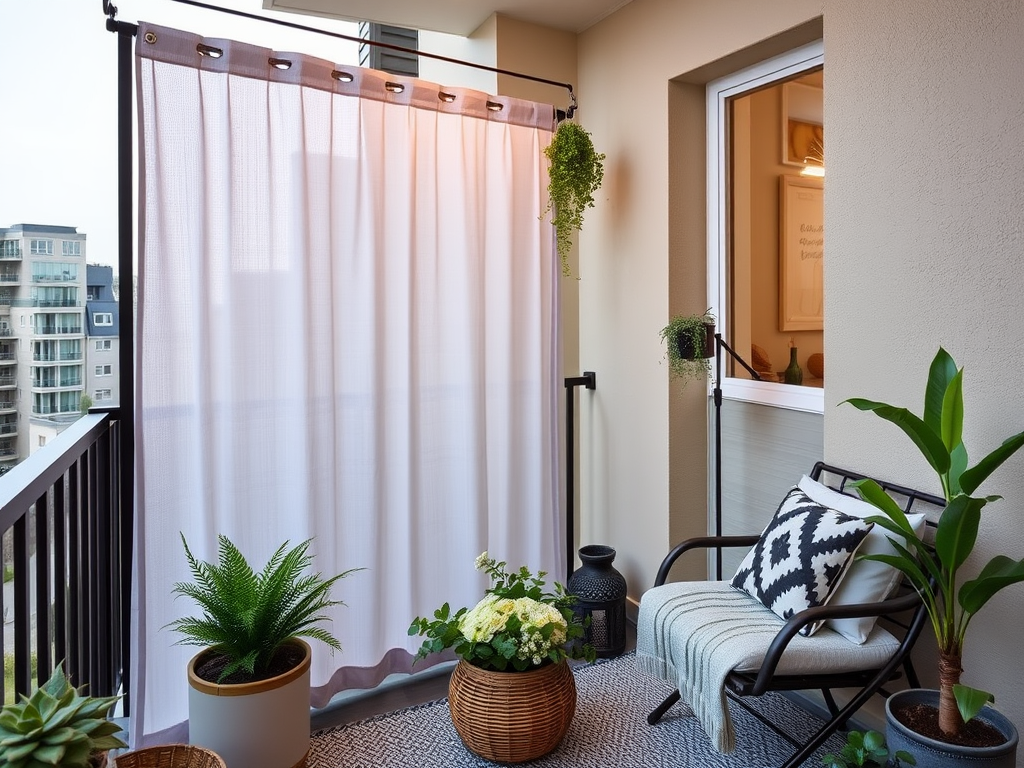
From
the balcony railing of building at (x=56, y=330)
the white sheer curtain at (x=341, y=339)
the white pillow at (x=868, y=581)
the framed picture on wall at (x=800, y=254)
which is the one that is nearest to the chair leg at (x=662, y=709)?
the white pillow at (x=868, y=581)

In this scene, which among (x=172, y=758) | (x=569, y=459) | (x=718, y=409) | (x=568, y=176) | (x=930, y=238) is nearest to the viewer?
(x=172, y=758)

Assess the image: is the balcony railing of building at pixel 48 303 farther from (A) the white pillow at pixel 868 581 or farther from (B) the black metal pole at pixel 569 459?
(A) the white pillow at pixel 868 581

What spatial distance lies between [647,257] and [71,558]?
89.0 inches

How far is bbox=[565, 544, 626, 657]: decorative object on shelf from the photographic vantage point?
284 centimetres

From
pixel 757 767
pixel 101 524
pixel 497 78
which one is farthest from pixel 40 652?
pixel 497 78

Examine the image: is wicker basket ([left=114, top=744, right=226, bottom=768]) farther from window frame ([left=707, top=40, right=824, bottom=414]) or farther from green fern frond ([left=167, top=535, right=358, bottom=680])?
window frame ([left=707, top=40, right=824, bottom=414])

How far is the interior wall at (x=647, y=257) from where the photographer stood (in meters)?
2.88

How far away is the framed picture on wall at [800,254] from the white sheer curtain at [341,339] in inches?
35.6

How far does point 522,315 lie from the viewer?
9.68 ft

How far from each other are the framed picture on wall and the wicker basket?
228 cm

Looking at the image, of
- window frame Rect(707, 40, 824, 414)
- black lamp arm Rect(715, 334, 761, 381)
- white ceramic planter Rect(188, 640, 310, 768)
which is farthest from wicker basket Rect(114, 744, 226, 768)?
window frame Rect(707, 40, 824, 414)

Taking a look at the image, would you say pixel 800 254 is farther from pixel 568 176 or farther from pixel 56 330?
pixel 56 330

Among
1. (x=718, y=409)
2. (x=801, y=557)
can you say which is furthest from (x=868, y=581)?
(x=718, y=409)

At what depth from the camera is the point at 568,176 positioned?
290cm
